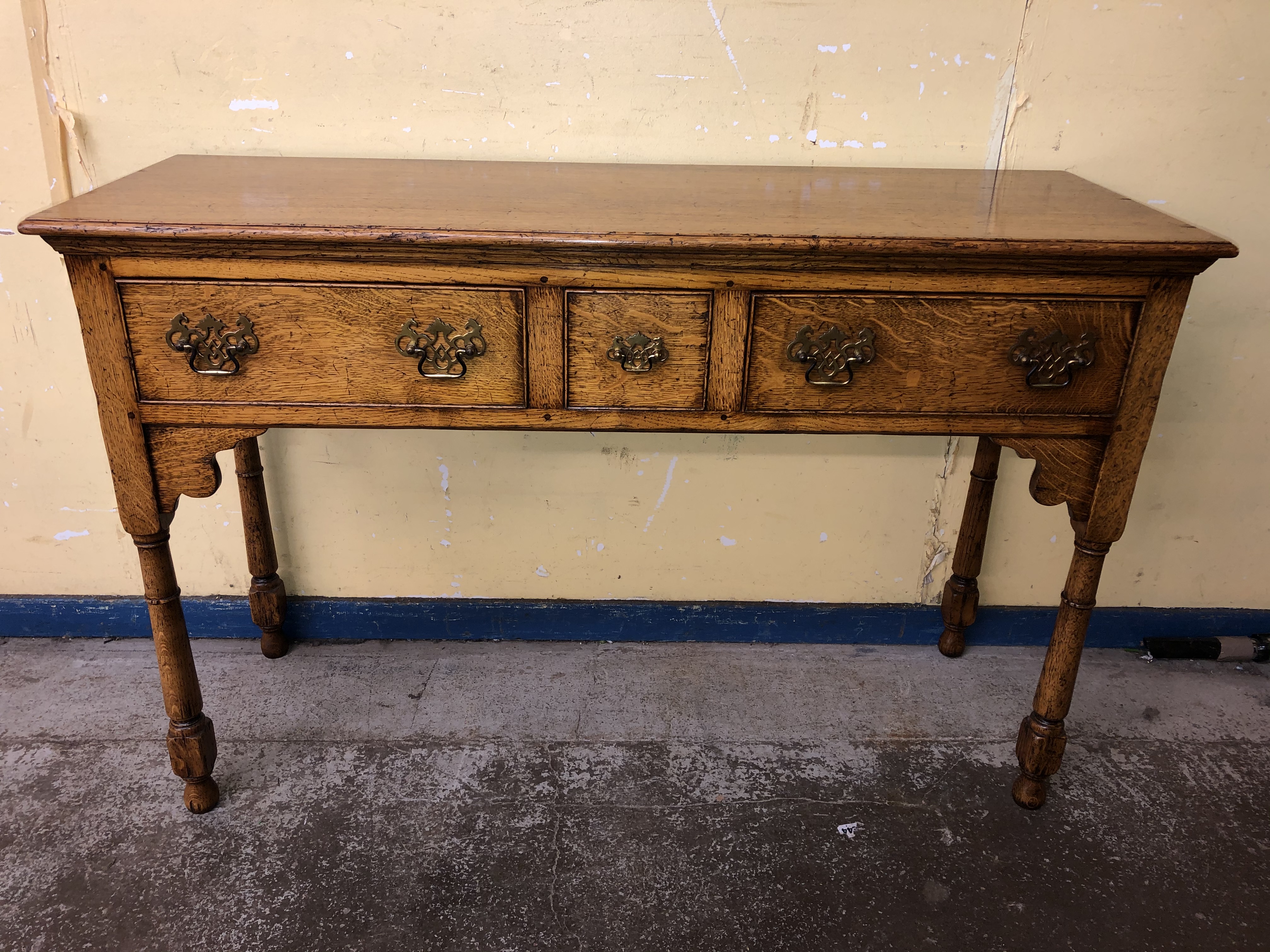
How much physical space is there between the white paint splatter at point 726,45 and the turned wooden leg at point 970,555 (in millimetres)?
980

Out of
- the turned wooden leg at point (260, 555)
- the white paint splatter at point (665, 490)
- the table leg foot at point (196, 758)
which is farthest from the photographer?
the white paint splatter at point (665, 490)

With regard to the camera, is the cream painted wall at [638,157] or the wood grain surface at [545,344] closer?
the wood grain surface at [545,344]

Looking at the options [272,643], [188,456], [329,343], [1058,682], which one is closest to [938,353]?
[1058,682]

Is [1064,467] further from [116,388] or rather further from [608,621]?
[116,388]

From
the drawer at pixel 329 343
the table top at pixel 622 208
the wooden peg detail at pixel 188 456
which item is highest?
the table top at pixel 622 208

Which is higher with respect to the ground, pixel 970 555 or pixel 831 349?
pixel 831 349

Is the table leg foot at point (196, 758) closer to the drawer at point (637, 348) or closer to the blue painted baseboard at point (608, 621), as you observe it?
the blue painted baseboard at point (608, 621)

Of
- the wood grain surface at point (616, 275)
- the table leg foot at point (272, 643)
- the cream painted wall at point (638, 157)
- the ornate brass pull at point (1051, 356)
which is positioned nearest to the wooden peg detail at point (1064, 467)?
the ornate brass pull at point (1051, 356)

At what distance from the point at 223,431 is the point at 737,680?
1.33m

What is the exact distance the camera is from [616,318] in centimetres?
150

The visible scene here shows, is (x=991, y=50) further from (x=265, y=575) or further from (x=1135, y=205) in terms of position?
(x=265, y=575)

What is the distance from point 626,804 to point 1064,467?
3.53ft

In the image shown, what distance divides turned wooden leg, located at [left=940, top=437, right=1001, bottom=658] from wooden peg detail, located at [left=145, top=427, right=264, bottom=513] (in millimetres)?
1603

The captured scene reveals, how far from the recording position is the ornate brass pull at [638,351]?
1.51 metres
